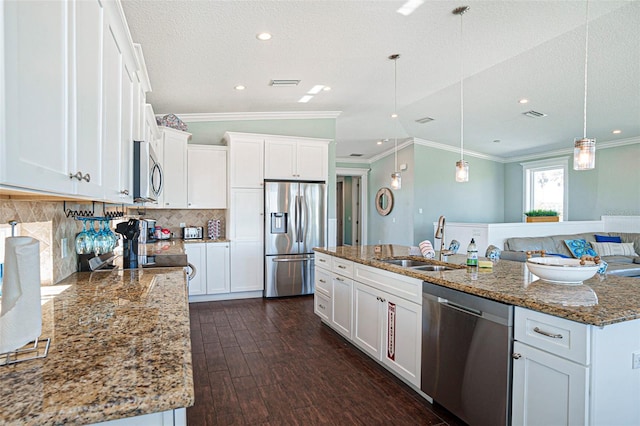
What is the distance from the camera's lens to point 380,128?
23.8 feet

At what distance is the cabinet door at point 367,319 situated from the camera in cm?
287

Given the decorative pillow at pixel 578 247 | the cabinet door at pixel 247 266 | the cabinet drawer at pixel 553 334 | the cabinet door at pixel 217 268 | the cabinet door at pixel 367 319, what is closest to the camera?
the cabinet drawer at pixel 553 334

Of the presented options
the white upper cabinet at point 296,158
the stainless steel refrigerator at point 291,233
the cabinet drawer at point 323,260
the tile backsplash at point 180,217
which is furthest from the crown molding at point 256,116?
the cabinet drawer at point 323,260

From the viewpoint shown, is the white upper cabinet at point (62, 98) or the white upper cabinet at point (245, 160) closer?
the white upper cabinet at point (62, 98)

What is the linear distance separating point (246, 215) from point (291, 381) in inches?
118

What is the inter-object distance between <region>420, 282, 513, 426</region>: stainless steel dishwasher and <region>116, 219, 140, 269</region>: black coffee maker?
2.10 meters

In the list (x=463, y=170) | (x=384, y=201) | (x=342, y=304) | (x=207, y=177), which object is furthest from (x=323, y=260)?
(x=384, y=201)

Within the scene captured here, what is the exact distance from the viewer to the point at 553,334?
1585 mm

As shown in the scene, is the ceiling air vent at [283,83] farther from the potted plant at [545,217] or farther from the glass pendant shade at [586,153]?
the potted plant at [545,217]

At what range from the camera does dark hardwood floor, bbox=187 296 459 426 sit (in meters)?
2.26

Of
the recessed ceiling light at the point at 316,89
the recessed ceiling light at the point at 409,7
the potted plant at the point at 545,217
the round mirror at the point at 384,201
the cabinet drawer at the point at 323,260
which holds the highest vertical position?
the recessed ceiling light at the point at 409,7

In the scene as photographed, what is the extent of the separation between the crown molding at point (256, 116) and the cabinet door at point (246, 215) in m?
1.26

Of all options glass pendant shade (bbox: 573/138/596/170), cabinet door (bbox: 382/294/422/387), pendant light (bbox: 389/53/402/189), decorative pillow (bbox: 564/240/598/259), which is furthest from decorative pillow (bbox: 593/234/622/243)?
cabinet door (bbox: 382/294/422/387)

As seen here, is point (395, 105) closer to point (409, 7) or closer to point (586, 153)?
point (409, 7)
